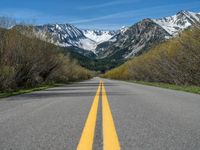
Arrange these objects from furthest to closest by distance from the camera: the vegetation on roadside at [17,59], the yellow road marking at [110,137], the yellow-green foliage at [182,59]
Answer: the yellow-green foliage at [182,59]
the vegetation on roadside at [17,59]
the yellow road marking at [110,137]

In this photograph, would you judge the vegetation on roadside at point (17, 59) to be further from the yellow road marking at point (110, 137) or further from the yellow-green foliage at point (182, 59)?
the yellow road marking at point (110, 137)

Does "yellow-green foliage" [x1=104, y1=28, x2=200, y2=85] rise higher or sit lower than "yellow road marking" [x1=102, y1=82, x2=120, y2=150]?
higher

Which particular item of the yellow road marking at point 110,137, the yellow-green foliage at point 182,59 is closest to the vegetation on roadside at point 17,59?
the yellow-green foliage at point 182,59

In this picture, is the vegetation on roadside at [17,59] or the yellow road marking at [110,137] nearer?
the yellow road marking at [110,137]

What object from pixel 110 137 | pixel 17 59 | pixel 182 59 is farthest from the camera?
pixel 182 59

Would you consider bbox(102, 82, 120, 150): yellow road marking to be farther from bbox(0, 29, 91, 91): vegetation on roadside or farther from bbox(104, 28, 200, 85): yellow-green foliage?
bbox(104, 28, 200, 85): yellow-green foliage

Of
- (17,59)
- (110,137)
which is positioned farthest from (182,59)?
(110,137)

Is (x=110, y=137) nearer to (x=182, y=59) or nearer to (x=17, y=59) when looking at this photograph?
(x=17, y=59)

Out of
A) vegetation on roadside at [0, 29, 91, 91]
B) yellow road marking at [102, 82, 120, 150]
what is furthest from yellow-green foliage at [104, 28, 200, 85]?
yellow road marking at [102, 82, 120, 150]

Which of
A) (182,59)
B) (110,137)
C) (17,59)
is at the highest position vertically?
(182,59)

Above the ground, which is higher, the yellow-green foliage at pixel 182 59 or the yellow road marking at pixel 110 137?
the yellow-green foliage at pixel 182 59

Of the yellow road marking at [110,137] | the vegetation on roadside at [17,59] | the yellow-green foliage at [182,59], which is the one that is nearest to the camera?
the yellow road marking at [110,137]

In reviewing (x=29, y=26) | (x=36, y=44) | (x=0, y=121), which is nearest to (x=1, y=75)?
(x=36, y=44)

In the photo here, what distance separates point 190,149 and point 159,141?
0.66 meters
